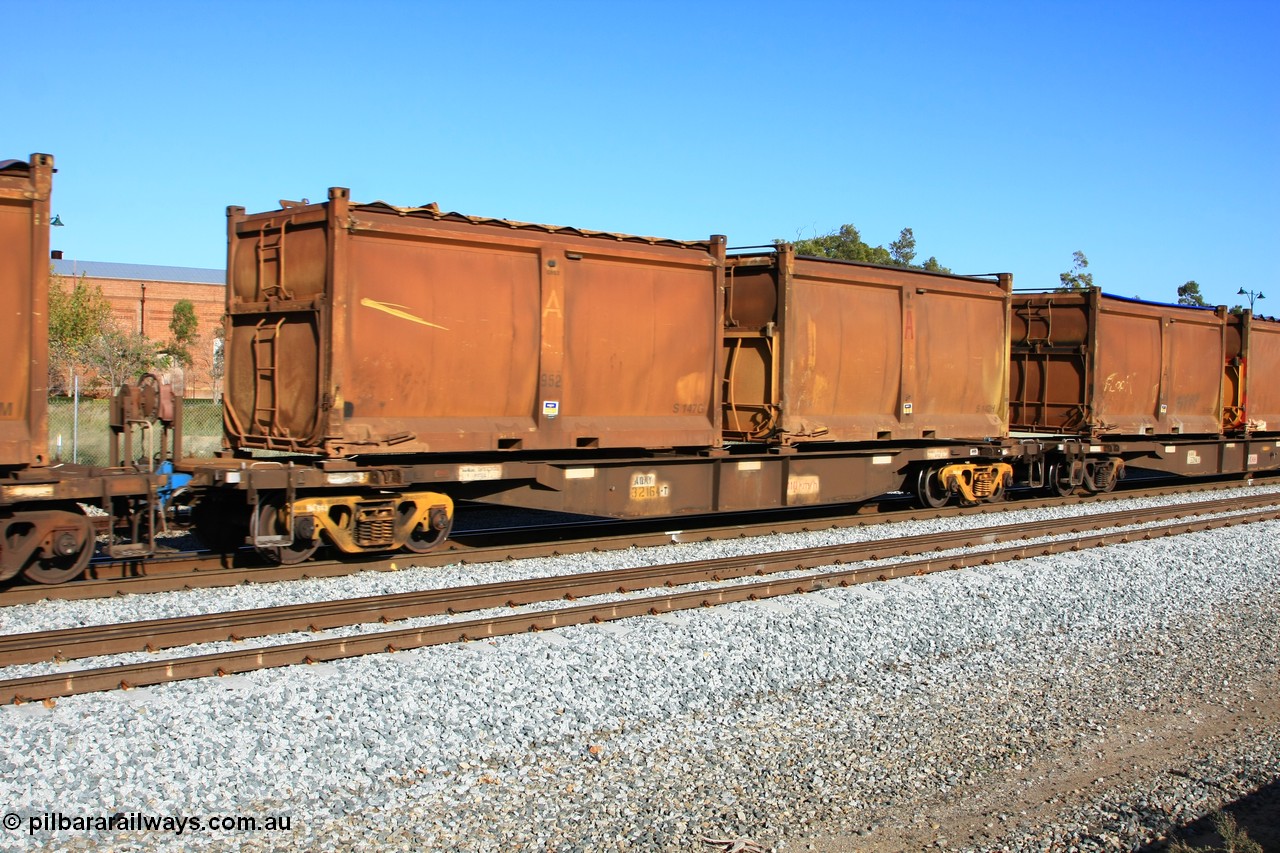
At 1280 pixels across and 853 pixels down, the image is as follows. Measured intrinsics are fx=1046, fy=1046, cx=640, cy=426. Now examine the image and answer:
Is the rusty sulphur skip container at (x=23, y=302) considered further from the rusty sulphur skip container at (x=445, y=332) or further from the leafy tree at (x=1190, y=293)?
the leafy tree at (x=1190, y=293)

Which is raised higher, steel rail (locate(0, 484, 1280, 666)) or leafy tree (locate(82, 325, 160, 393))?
leafy tree (locate(82, 325, 160, 393))

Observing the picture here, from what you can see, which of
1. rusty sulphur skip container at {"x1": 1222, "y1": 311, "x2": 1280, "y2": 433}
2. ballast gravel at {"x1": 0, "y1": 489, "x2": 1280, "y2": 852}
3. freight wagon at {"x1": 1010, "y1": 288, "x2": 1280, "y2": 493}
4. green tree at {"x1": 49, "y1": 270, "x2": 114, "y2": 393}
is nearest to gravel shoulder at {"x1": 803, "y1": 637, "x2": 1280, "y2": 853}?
ballast gravel at {"x1": 0, "y1": 489, "x2": 1280, "y2": 852}

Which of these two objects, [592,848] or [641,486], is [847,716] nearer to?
[592,848]

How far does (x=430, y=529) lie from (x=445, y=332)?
7.27 feet

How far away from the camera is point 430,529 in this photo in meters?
11.5

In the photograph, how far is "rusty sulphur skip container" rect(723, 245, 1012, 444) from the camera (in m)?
13.8

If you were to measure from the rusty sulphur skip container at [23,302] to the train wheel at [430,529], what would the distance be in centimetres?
369

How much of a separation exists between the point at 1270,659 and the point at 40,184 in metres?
11.0

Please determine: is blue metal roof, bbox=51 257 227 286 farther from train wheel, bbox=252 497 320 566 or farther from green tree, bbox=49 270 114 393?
train wheel, bbox=252 497 320 566

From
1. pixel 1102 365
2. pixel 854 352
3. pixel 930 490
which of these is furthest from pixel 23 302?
pixel 1102 365

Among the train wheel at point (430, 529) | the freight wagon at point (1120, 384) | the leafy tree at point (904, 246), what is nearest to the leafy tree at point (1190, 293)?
the leafy tree at point (904, 246)

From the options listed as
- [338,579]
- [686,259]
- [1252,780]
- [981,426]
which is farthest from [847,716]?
[981,426]

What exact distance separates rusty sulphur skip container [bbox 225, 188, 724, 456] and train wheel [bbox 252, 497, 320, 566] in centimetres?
66

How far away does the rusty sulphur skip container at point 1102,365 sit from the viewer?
733 inches
